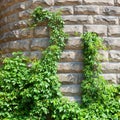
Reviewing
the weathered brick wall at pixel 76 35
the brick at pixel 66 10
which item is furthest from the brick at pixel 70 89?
the brick at pixel 66 10

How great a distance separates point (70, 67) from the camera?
5.09 meters

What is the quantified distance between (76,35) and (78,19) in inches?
10.6

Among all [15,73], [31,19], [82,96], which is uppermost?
[31,19]

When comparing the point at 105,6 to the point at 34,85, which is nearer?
the point at 34,85

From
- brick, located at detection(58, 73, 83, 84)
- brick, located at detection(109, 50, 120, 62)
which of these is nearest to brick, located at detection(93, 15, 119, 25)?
brick, located at detection(109, 50, 120, 62)

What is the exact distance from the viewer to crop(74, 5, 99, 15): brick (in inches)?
205

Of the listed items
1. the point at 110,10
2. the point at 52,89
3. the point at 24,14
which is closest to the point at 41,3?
the point at 24,14

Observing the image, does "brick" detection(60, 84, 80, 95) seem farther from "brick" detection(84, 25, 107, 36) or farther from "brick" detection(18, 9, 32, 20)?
"brick" detection(18, 9, 32, 20)

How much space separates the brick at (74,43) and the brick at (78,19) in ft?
0.93

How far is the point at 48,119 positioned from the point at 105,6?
2080 millimetres

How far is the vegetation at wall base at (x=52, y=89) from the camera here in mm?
4801

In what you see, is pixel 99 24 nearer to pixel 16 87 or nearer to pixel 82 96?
pixel 82 96

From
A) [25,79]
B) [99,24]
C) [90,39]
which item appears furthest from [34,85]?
[99,24]

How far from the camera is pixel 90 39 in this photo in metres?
5.03
